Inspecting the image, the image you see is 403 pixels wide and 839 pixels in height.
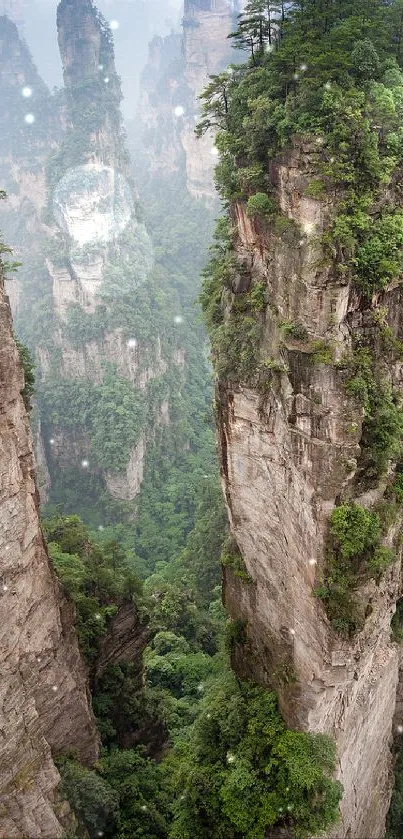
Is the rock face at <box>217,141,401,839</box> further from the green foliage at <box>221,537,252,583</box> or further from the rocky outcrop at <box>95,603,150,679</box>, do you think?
the rocky outcrop at <box>95,603,150,679</box>

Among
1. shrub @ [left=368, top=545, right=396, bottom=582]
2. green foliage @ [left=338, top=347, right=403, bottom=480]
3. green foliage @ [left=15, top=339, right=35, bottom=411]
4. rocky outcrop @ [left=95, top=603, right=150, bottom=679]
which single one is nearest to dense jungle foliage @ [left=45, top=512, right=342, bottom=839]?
rocky outcrop @ [left=95, top=603, right=150, bottom=679]

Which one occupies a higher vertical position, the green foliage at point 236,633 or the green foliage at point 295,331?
the green foliage at point 295,331

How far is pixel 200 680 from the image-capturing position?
2355cm

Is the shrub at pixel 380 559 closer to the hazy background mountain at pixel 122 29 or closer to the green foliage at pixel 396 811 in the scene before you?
the green foliage at pixel 396 811

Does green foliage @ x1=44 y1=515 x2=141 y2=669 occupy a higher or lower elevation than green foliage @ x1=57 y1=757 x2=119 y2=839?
higher

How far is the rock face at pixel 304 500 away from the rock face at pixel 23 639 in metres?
4.77

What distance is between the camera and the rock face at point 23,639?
12.4m

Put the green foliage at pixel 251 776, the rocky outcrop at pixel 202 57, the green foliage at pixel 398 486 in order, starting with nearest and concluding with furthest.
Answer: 1. the green foliage at pixel 398 486
2. the green foliage at pixel 251 776
3. the rocky outcrop at pixel 202 57

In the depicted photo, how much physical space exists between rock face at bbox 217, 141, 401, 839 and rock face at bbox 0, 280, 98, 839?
4773mm

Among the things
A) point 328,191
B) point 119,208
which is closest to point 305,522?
point 328,191

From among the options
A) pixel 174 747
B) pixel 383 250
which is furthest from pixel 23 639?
pixel 383 250

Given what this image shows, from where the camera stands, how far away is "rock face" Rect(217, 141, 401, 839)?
1176cm

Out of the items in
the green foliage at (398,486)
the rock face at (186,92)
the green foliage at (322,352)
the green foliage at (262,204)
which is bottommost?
the green foliage at (398,486)

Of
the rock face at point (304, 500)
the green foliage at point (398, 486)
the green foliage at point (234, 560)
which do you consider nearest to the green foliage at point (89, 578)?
the green foliage at point (234, 560)
